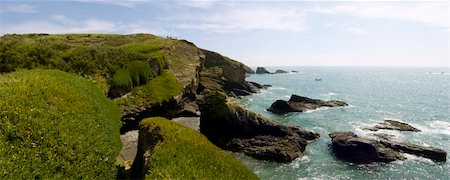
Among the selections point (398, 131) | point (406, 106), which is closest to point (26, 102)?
point (398, 131)

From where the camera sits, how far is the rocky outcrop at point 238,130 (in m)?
44.6

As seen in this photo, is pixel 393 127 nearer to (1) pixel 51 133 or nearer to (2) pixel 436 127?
(2) pixel 436 127

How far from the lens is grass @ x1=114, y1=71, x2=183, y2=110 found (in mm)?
40759

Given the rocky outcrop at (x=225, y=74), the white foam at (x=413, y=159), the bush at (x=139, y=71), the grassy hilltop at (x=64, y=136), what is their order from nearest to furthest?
the grassy hilltop at (x=64, y=136) → the white foam at (x=413, y=159) → the bush at (x=139, y=71) → the rocky outcrop at (x=225, y=74)

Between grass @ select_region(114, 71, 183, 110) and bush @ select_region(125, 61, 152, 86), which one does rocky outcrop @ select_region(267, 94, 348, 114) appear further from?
bush @ select_region(125, 61, 152, 86)

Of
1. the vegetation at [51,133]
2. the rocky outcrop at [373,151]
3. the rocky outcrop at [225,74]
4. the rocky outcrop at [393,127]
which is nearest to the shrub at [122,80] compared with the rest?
the vegetation at [51,133]

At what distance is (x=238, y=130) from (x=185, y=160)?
27.7 meters

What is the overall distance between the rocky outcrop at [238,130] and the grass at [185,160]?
884 inches

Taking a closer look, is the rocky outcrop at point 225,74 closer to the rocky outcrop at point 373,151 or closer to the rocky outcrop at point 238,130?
the rocky outcrop at point 238,130

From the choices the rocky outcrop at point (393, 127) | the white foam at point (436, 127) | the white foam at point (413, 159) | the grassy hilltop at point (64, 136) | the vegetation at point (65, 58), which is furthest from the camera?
the white foam at point (436, 127)

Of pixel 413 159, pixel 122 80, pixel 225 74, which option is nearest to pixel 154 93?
pixel 122 80

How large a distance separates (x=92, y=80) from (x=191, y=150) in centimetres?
2432

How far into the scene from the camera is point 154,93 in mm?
45125

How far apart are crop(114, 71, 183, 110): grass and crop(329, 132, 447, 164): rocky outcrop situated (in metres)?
24.3
